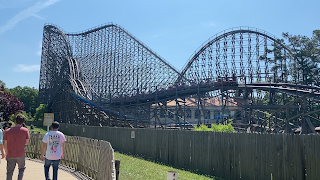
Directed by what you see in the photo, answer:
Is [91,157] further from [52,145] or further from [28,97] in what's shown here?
[28,97]

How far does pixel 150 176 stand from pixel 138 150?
20.8 feet

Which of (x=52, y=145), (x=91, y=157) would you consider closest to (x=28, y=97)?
(x=91, y=157)

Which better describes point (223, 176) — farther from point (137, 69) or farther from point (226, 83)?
point (137, 69)

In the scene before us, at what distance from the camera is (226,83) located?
26656 mm

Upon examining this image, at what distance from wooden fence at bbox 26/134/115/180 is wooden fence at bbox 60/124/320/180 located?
183 inches

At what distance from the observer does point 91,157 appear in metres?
8.17

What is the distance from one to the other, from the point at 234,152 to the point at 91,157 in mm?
4745

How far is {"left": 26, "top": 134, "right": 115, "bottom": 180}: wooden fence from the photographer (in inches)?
250

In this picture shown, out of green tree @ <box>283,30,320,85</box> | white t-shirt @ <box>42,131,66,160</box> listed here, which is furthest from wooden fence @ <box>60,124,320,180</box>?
A: green tree @ <box>283,30,320,85</box>

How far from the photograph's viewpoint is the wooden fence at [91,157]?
20.9ft

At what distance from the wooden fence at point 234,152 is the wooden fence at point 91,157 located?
466cm

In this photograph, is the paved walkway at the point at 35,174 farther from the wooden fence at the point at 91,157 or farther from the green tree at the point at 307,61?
the green tree at the point at 307,61

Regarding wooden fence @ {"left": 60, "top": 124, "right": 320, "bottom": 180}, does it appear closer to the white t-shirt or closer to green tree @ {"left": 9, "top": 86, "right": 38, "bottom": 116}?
the white t-shirt

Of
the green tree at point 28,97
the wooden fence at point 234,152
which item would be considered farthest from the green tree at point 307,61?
the green tree at point 28,97
